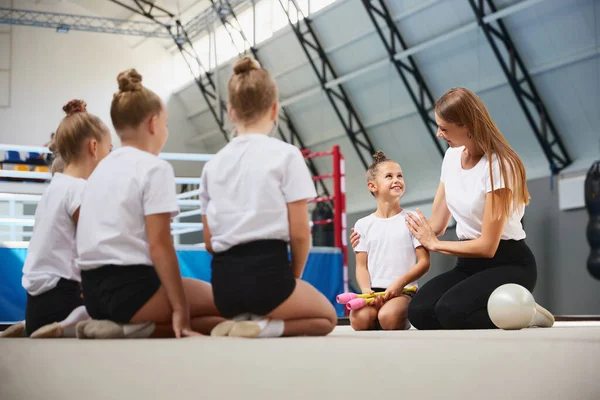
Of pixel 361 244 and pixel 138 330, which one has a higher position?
pixel 361 244

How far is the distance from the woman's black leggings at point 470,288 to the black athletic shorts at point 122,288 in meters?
0.96

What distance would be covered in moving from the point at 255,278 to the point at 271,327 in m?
0.12

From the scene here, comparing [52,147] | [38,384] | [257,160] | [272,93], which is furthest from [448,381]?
[52,147]

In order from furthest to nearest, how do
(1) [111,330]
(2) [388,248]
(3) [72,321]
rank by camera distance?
(2) [388,248]
(3) [72,321]
(1) [111,330]

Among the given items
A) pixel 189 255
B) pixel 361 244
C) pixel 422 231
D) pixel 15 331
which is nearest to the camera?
pixel 15 331

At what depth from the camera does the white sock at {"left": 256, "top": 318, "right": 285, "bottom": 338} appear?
1675 millimetres

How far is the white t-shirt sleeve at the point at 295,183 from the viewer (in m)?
1.73

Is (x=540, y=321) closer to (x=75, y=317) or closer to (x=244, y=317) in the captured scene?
(x=244, y=317)

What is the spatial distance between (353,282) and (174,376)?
38.6ft

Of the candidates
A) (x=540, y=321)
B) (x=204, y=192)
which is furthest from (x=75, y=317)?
(x=540, y=321)

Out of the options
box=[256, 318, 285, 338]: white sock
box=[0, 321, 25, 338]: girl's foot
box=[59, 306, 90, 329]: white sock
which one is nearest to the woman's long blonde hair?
box=[256, 318, 285, 338]: white sock

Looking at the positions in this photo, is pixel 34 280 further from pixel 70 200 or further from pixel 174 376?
pixel 174 376

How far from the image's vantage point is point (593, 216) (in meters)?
8.19

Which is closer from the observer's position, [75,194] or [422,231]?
[75,194]
